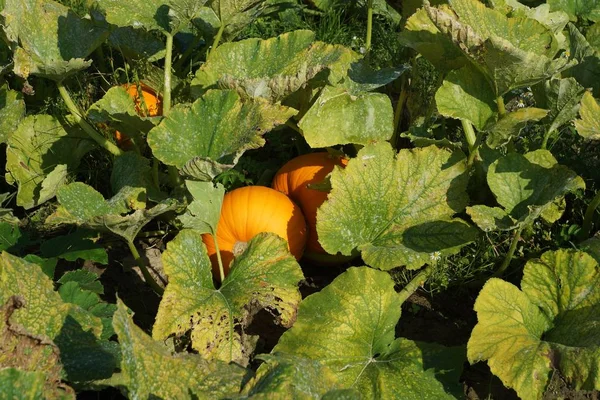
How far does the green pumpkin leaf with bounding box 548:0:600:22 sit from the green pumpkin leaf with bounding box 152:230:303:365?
1.95m

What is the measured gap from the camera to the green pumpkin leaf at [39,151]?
9.91 feet

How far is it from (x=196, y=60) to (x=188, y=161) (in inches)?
51.6

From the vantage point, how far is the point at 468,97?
8.71 ft

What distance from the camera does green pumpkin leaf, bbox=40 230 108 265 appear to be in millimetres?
2586

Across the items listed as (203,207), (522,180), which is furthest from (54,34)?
(522,180)

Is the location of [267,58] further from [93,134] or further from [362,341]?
[362,341]

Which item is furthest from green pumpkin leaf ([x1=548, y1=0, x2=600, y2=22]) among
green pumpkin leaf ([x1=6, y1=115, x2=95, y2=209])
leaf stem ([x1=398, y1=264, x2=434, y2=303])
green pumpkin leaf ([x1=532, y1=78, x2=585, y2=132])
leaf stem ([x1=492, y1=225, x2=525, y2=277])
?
green pumpkin leaf ([x1=6, y1=115, x2=95, y2=209])

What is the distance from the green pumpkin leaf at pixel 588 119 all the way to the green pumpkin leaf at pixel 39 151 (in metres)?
1.74

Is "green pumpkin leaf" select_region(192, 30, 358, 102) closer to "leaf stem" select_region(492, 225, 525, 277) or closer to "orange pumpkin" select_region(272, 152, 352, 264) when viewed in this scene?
"orange pumpkin" select_region(272, 152, 352, 264)

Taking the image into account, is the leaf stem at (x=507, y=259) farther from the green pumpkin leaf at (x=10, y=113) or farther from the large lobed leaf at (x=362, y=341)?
the green pumpkin leaf at (x=10, y=113)

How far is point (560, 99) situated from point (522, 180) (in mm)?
325

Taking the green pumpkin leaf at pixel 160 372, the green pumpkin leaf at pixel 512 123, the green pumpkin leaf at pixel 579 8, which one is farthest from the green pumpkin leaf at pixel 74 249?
the green pumpkin leaf at pixel 579 8

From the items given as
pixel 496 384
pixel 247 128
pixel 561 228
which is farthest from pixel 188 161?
pixel 561 228

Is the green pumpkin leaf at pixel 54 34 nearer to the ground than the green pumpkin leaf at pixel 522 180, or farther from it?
farther from it
